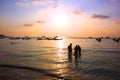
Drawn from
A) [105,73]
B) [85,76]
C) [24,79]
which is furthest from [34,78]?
[105,73]

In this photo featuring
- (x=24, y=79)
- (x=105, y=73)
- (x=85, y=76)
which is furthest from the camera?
(x=105, y=73)

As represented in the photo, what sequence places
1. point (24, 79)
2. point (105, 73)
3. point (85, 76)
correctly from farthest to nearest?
point (105, 73)
point (85, 76)
point (24, 79)

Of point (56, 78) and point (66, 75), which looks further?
point (66, 75)

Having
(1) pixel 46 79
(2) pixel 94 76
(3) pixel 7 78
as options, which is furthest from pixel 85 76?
(3) pixel 7 78

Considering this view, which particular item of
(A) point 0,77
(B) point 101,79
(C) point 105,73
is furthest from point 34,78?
(C) point 105,73

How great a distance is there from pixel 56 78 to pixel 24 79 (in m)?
3.73

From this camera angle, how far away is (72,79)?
21203mm

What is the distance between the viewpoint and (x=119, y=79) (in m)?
21.7

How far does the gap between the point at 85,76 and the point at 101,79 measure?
7.13 feet

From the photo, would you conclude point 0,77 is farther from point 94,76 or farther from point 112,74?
point 112,74

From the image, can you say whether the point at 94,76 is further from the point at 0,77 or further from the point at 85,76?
the point at 0,77

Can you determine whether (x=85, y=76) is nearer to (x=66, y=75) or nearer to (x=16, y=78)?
(x=66, y=75)

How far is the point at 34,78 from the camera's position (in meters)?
21.2

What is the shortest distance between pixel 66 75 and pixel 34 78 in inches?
165
